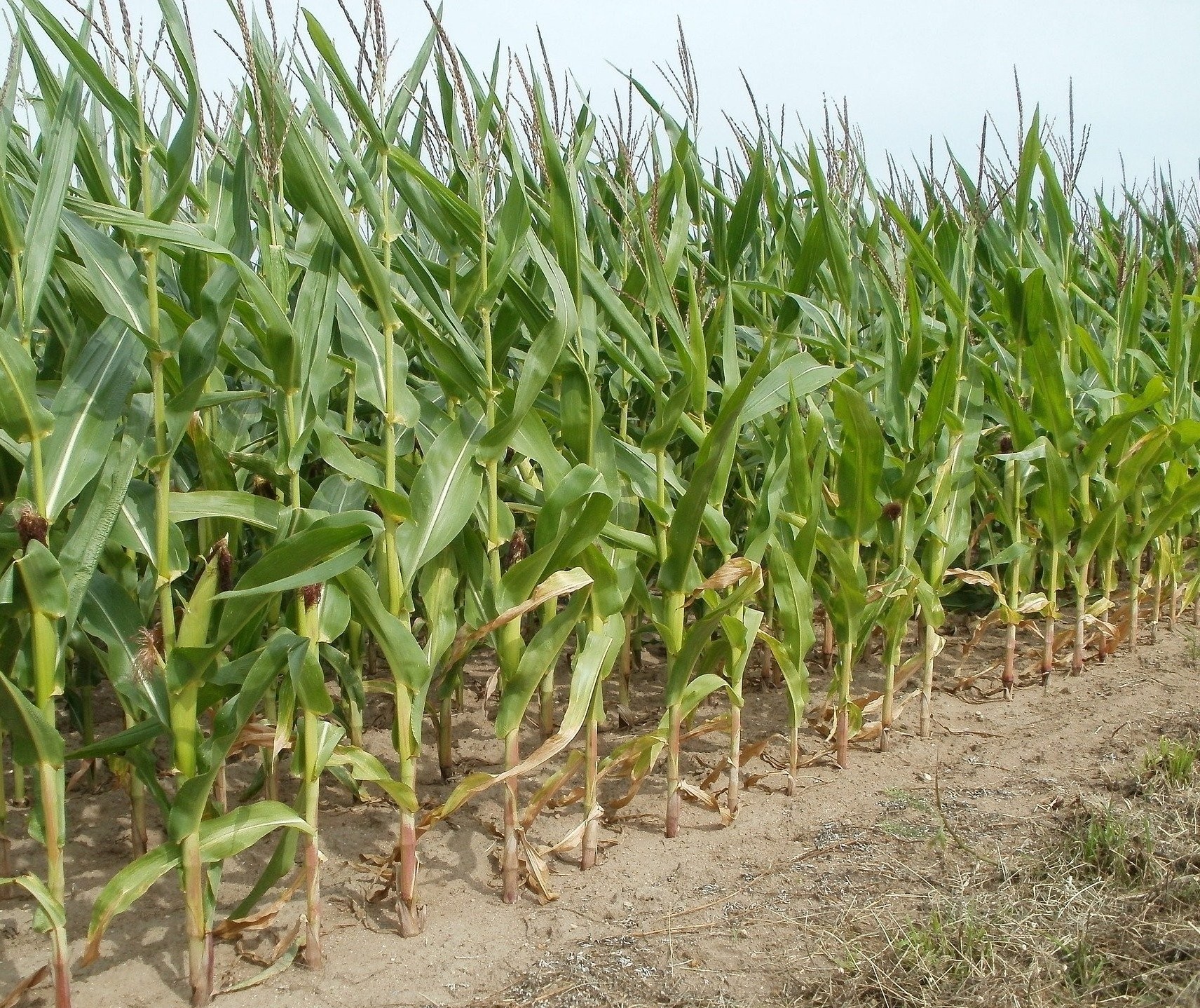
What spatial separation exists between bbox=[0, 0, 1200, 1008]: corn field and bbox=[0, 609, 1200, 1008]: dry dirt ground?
75mm

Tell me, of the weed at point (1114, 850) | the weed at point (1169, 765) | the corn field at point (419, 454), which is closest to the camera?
the corn field at point (419, 454)

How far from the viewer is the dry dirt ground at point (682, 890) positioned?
2.09 m

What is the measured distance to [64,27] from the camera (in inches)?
74.2

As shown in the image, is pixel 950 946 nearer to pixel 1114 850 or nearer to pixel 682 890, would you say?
pixel 1114 850

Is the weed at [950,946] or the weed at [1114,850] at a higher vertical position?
the weed at [1114,850]

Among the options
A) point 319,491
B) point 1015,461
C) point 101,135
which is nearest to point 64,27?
point 101,135

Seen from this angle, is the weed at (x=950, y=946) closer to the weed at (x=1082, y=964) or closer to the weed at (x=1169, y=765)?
the weed at (x=1082, y=964)

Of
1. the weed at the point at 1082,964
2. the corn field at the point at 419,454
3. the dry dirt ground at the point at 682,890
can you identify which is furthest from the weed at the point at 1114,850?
the corn field at the point at 419,454

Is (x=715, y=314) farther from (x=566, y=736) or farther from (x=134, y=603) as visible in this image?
(x=134, y=603)

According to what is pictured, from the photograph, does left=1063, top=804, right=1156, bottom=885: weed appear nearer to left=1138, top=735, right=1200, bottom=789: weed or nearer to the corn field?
left=1138, top=735, right=1200, bottom=789: weed

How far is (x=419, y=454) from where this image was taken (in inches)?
120

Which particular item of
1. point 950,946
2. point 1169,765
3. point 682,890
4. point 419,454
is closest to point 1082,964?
point 950,946

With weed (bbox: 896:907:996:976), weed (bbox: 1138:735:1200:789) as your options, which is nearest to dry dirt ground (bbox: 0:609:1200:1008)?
weed (bbox: 896:907:996:976)

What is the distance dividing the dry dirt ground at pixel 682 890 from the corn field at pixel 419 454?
0.07 metres
